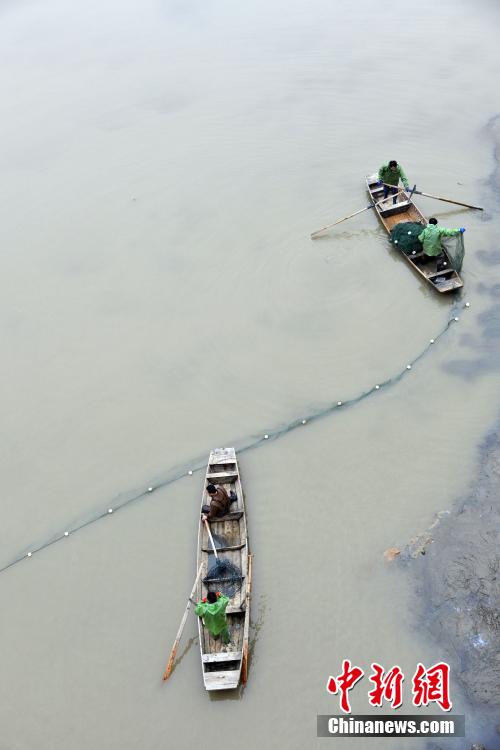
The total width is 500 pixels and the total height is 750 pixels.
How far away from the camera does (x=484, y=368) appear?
11422mm

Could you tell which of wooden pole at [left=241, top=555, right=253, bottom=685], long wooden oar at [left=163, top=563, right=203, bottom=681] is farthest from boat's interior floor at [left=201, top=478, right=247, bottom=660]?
long wooden oar at [left=163, top=563, right=203, bottom=681]

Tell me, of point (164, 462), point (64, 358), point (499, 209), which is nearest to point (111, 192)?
point (64, 358)

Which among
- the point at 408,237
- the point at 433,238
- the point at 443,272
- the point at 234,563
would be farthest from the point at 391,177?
the point at 234,563

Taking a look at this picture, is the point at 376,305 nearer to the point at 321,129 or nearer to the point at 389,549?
the point at 389,549

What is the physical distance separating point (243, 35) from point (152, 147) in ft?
24.8

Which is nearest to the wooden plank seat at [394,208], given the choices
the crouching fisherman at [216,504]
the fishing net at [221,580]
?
the crouching fisherman at [216,504]

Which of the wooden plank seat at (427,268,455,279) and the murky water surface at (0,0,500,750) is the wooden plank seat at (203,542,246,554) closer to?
the murky water surface at (0,0,500,750)

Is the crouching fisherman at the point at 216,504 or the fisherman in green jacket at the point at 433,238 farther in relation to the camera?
the fisherman in green jacket at the point at 433,238

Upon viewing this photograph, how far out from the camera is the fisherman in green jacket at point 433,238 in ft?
41.1

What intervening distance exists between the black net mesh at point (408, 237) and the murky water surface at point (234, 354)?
0.53 metres

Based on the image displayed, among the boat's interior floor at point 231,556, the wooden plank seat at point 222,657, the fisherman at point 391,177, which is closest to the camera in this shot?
the wooden plank seat at point 222,657

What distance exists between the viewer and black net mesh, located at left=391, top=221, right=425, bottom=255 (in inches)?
521

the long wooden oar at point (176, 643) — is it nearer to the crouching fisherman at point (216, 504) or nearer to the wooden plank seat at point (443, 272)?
the crouching fisherman at point (216, 504)

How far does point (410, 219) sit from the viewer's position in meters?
14.6
